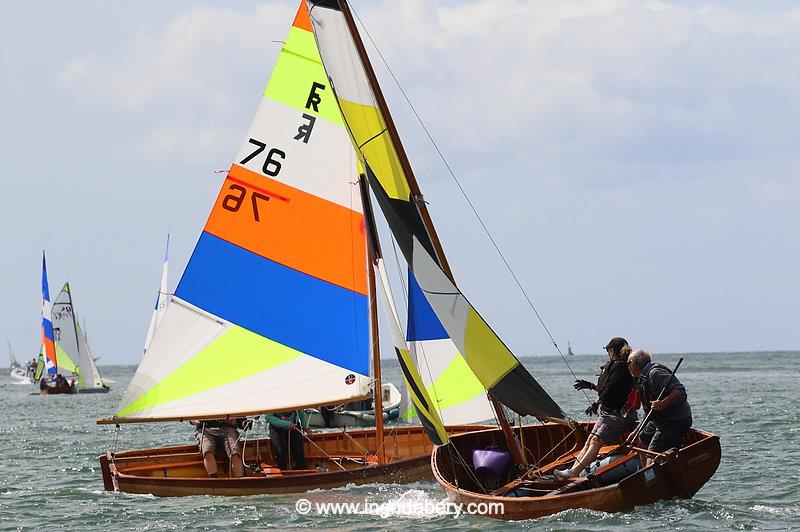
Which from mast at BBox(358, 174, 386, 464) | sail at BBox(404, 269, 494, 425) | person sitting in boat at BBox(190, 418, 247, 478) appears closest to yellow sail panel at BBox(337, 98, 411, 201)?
mast at BBox(358, 174, 386, 464)

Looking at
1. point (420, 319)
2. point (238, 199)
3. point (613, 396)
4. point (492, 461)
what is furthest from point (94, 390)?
point (613, 396)

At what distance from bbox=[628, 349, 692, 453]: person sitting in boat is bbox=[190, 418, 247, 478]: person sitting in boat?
6988mm

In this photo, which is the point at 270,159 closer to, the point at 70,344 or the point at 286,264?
the point at 286,264

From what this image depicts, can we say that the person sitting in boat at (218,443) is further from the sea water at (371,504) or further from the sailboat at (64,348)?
the sailboat at (64,348)

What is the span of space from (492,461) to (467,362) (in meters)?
1.90

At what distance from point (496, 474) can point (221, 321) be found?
5685 millimetres

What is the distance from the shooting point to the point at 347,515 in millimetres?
17531

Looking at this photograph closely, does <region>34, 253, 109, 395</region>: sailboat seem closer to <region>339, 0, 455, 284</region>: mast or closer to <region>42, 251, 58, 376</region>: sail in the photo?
<region>42, 251, 58, 376</region>: sail

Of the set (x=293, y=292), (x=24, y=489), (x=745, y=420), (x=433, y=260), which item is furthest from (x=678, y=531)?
(x=745, y=420)

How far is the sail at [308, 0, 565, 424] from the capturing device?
16.5 metres

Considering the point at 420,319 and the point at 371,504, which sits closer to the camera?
the point at 371,504

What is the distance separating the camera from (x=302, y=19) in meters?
20.6

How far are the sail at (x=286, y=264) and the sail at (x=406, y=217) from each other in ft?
11.5

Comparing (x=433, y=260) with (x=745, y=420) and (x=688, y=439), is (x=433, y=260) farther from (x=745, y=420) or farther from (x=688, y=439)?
(x=745, y=420)
